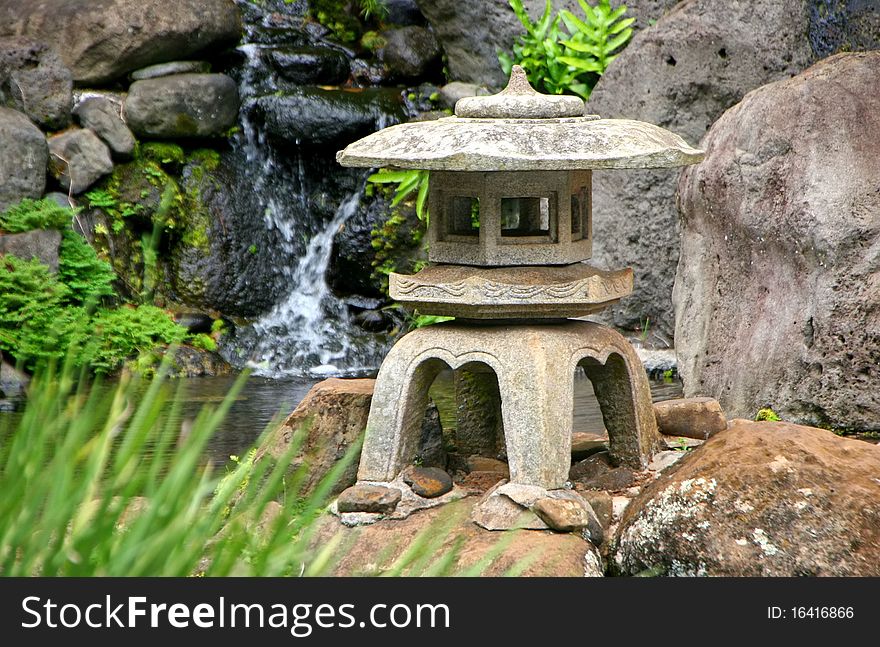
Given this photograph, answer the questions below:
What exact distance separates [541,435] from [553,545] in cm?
58

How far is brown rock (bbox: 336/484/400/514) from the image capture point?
5.56 m

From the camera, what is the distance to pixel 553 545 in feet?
16.7

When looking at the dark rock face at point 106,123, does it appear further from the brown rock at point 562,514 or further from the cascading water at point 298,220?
the brown rock at point 562,514

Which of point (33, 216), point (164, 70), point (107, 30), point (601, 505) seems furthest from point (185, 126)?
point (601, 505)

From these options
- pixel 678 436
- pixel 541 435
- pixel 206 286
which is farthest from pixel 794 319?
pixel 206 286

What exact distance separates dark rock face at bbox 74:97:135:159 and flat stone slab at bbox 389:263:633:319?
23.4 ft

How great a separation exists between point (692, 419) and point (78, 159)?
25.3 feet

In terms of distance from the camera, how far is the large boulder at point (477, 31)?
1261 centimetres

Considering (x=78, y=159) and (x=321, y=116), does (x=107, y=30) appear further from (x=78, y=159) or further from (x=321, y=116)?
(x=321, y=116)

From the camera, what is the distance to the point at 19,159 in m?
11.2

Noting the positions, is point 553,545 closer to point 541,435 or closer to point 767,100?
point 541,435

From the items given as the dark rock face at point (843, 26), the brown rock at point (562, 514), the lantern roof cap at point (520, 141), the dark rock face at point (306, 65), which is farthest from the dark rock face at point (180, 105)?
the brown rock at point (562, 514)

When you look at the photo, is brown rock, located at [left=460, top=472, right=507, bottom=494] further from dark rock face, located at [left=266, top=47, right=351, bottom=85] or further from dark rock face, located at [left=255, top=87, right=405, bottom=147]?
dark rock face, located at [left=266, top=47, right=351, bottom=85]

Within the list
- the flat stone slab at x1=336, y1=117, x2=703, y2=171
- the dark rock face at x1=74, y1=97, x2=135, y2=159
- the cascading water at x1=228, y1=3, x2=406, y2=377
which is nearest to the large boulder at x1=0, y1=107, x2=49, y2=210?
the dark rock face at x1=74, y1=97, x2=135, y2=159
